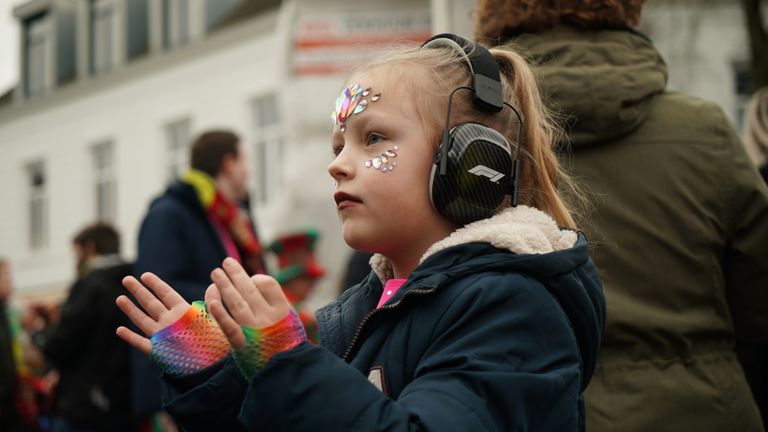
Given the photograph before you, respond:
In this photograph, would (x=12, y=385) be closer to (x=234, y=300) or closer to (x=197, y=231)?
(x=197, y=231)

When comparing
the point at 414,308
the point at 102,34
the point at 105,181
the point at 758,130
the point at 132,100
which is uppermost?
the point at 414,308

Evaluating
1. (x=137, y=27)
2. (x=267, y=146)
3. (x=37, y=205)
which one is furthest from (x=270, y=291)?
(x=37, y=205)

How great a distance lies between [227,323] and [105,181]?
82.4ft

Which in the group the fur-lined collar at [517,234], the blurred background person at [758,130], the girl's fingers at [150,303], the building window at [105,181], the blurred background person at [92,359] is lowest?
the building window at [105,181]

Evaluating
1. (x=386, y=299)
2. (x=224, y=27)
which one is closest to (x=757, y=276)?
(x=386, y=299)

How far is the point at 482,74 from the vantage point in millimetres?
1990

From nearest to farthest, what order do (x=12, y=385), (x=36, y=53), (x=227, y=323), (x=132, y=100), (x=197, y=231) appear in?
1. (x=227, y=323)
2. (x=197, y=231)
3. (x=12, y=385)
4. (x=132, y=100)
5. (x=36, y=53)

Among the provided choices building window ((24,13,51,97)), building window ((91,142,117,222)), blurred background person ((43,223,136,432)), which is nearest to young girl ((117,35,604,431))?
blurred background person ((43,223,136,432))

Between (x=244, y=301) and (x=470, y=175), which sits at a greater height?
(x=470, y=175)

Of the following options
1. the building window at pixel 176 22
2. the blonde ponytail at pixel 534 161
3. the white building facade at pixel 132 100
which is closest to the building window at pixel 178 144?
the white building facade at pixel 132 100

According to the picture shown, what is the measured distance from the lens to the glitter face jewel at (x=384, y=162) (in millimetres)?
1906

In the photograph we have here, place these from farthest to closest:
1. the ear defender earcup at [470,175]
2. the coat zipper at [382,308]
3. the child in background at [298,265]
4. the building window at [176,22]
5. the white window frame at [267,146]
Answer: the building window at [176,22] → the white window frame at [267,146] → the child in background at [298,265] → the ear defender earcup at [470,175] → the coat zipper at [382,308]

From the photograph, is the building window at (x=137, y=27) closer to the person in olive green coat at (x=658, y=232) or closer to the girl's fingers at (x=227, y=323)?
the person in olive green coat at (x=658, y=232)

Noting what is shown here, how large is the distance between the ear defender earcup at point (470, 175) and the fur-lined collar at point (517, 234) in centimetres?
3
